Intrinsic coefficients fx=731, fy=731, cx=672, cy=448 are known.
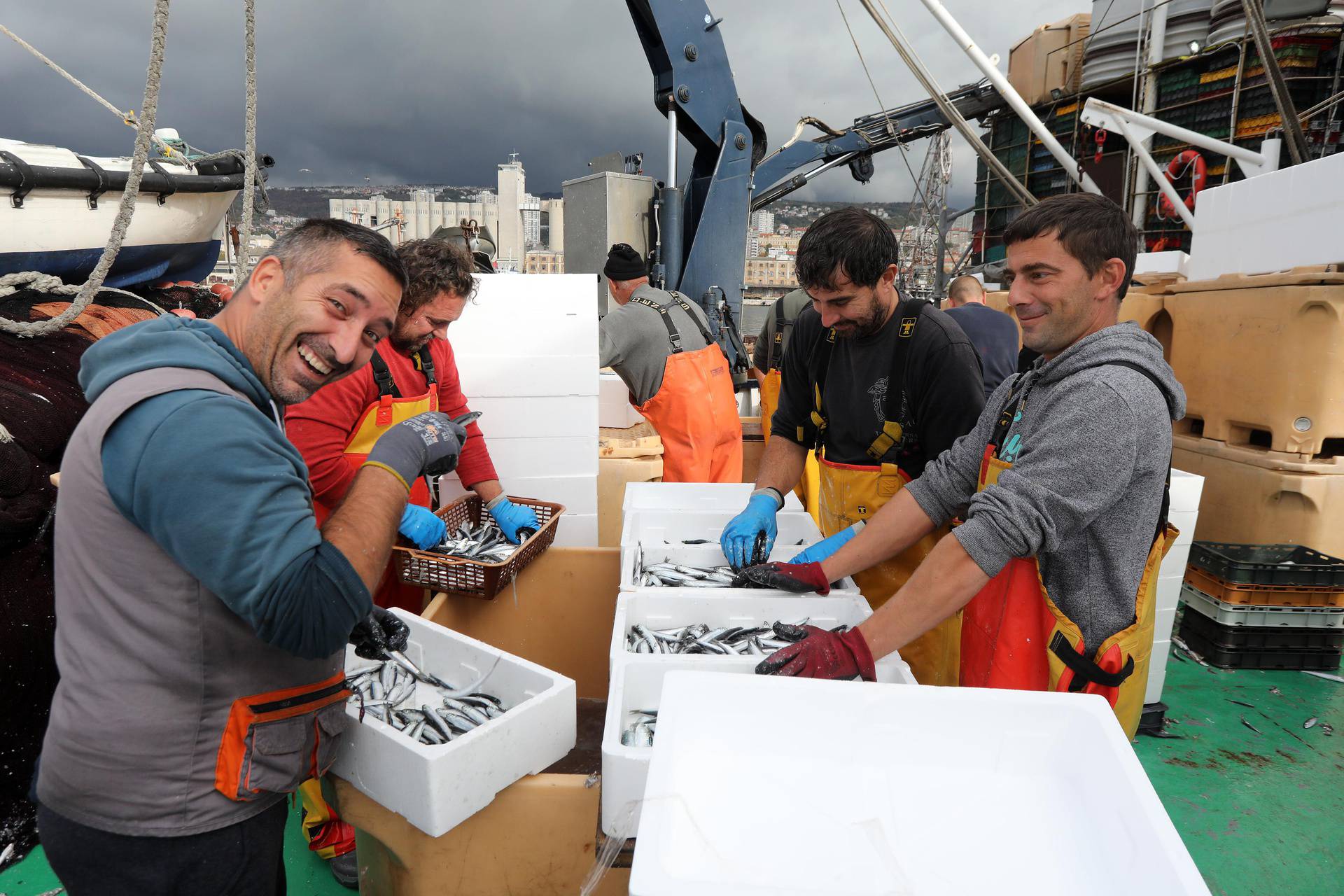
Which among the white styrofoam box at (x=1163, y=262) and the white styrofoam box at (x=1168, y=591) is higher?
the white styrofoam box at (x=1163, y=262)

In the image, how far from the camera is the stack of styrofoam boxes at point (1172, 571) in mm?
3738

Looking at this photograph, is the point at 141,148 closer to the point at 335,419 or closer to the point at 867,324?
the point at 335,419

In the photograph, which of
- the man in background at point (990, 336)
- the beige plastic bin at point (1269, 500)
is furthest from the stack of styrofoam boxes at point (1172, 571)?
the man in background at point (990, 336)

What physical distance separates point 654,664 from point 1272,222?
555 cm

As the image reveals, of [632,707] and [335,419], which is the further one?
[335,419]

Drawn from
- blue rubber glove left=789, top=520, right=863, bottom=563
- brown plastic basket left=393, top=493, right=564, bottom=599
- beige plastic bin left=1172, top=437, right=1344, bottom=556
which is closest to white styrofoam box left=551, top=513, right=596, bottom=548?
brown plastic basket left=393, top=493, right=564, bottom=599

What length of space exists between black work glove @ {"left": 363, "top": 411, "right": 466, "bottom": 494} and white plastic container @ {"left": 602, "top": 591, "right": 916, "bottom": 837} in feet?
2.39

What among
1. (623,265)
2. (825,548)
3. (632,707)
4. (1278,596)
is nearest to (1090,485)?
(825,548)

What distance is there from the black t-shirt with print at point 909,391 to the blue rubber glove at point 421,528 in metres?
1.74

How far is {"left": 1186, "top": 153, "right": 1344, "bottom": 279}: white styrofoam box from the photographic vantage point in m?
4.49

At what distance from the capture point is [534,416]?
4.16 metres

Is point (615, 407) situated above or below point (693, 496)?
above

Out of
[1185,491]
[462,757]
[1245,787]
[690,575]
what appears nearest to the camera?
[462,757]

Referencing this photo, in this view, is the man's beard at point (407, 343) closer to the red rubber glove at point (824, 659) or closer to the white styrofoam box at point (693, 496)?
the white styrofoam box at point (693, 496)
